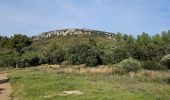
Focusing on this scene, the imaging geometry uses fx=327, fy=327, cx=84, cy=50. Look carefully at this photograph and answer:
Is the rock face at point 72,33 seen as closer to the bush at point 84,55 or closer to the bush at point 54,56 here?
the bush at point 54,56

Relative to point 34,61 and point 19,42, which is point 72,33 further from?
point 19,42

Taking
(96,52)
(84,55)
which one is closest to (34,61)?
(84,55)

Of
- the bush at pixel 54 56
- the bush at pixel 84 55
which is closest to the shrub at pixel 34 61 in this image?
the bush at pixel 54 56

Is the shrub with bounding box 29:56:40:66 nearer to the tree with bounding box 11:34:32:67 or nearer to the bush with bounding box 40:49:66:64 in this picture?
the bush with bounding box 40:49:66:64

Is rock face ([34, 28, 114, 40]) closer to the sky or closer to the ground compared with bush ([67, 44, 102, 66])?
closer to the sky

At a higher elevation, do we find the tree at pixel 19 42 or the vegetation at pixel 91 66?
the tree at pixel 19 42

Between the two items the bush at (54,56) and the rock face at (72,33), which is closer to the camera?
the bush at (54,56)

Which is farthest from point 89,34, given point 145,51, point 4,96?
point 4,96

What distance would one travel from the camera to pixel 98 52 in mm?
61156

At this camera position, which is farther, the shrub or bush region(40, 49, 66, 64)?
the shrub

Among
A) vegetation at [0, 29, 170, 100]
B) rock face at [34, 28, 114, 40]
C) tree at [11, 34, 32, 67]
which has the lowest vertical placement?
vegetation at [0, 29, 170, 100]

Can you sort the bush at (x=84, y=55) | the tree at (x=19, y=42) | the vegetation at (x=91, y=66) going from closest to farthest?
the vegetation at (x=91, y=66) < the bush at (x=84, y=55) < the tree at (x=19, y=42)

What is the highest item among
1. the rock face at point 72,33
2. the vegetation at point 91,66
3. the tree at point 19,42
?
the rock face at point 72,33

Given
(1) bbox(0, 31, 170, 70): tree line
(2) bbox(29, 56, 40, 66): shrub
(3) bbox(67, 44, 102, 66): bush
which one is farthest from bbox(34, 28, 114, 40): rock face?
(3) bbox(67, 44, 102, 66): bush
